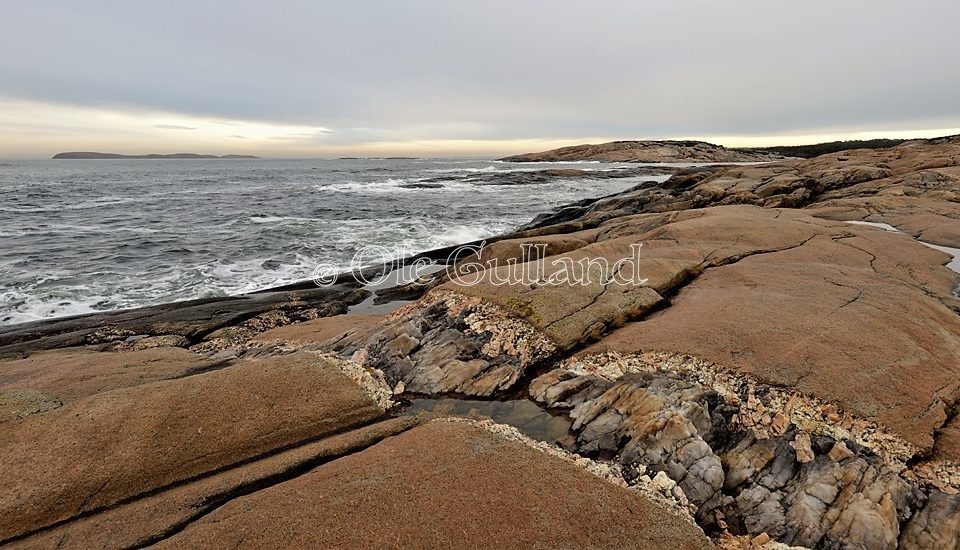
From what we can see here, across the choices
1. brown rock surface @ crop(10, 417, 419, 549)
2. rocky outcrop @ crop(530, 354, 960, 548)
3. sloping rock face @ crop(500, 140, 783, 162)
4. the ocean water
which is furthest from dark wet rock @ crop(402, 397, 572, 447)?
sloping rock face @ crop(500, 140, 783, 162)

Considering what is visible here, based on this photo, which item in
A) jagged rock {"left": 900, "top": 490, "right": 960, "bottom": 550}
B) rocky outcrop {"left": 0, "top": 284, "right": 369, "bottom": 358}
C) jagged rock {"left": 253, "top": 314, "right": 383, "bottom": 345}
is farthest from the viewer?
rocky outcrop {"left": 0, "top": 284, "right": 369, "bottom": 358}

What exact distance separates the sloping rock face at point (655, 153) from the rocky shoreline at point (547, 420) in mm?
108075

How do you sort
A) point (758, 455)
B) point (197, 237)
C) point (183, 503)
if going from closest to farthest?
1. point (183, 503)
2. point (758, 455)
3. point (197, 237)

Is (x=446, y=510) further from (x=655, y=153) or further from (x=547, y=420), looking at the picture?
(x=655, y=153)

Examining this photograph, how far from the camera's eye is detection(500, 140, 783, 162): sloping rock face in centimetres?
10762

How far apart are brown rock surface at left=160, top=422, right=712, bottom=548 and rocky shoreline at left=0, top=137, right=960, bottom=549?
0.02 metres

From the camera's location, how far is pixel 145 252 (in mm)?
20812

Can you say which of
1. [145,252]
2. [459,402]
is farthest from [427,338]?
[145,252]

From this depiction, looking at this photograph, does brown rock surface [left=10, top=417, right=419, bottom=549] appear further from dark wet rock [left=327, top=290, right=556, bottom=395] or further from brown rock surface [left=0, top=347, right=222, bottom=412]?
brown rock surface [left=0, top=347, right=222, bottom=412]

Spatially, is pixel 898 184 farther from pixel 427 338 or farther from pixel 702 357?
pixel 427 338

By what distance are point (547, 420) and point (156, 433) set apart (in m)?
4.22

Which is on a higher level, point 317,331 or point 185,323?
point 317,331

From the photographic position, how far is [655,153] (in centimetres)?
11738

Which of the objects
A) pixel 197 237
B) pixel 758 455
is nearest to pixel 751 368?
pixel 758 455
